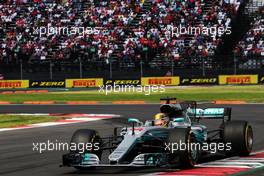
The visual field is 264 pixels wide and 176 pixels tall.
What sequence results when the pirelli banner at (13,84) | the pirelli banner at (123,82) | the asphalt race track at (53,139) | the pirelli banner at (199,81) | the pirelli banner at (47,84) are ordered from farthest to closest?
the pirelli banner at (13,84) → the pirelli banner at (47,84) → the pirelli banner at (123,82) → the pirelli banner at (199,81) → the asphalt race track at (53,139)

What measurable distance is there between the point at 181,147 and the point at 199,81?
35024 millimetres

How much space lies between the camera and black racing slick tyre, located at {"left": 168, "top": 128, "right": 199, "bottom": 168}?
10.1 metres

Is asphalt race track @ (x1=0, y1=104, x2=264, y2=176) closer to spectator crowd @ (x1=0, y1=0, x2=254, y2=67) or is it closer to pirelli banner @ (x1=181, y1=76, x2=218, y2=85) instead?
pirelli banner @ (x1=181, y1=76, x2=218, y2=85)

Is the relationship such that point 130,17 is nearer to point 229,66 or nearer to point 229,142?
point 229,66

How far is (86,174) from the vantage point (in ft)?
34.1

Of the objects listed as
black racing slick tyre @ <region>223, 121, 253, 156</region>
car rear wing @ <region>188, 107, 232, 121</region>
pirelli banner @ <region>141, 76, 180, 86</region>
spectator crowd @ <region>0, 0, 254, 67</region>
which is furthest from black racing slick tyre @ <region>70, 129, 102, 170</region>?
spectator crowd @ <region>0, 0, 254, 67</region>

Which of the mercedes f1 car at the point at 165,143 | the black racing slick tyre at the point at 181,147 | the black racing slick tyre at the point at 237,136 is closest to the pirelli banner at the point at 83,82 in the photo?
the mercedes f1 car at the point at 165,143

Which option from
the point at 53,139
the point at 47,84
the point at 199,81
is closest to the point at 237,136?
the point at 53,139

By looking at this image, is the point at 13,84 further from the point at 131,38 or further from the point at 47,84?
the point at 131,38

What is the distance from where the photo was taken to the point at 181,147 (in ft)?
33.0

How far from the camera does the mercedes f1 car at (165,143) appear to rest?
1011 centimetres

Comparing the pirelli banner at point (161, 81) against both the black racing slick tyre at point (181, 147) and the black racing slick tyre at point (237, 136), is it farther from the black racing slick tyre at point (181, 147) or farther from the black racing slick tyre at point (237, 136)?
the black racing slick tyre at point (181, 147)

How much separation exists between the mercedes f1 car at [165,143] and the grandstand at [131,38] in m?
31.3

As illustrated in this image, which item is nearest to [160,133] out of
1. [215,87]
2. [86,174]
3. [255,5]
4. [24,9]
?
[86,174]
